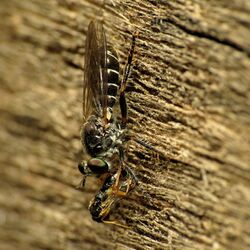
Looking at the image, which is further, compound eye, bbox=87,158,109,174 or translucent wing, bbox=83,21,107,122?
translucent wing, bbox=83,21,107,122

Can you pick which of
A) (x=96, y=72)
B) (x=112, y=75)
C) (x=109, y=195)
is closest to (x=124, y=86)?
(x=112, y=75)

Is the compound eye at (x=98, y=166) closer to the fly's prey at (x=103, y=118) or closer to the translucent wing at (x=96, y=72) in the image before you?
the fly's prey at (x=103, y=118)

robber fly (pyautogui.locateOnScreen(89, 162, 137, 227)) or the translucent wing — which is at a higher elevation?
the translucent wing

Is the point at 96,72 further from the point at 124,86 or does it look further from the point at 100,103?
the point at 124,86

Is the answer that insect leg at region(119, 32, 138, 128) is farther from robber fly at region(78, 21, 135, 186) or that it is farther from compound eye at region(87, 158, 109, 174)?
compound eye at region(87, 158, 109, 174)

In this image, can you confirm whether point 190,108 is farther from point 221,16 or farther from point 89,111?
point 89,111

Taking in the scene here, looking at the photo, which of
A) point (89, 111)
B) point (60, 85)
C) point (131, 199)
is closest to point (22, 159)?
point (60, 85)

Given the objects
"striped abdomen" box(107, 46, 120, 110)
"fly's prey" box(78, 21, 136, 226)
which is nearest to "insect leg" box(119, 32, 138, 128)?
"fly's prey" box(78, 21, 136, 226)
